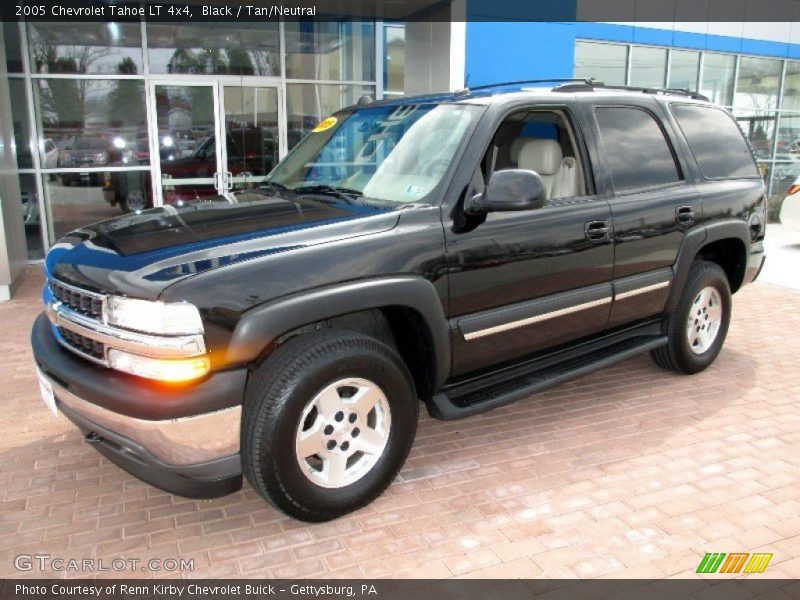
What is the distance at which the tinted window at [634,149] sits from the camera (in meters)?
4.34

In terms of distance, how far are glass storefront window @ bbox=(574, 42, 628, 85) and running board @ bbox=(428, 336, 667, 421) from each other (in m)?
10.1

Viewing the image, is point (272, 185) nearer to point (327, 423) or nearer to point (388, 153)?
point (388, 153)

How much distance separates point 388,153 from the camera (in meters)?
3.82

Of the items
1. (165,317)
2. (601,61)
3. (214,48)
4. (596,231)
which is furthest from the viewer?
(601,61)

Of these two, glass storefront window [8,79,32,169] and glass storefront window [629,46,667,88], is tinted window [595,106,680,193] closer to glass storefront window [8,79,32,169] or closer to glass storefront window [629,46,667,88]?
glass storefront window [8,79,32,169]

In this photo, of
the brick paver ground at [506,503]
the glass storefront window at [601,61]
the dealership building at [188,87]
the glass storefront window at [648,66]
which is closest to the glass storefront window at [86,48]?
the dealership building at [188,87]

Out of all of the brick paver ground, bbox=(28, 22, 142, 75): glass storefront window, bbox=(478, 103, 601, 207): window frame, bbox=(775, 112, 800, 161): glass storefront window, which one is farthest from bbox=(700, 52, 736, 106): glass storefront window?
bbox=(478, 103, 601, 207): window frame

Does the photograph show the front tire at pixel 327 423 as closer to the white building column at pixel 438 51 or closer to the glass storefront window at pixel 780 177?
the white building column at pixel 438 51

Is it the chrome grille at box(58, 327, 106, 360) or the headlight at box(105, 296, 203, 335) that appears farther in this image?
the chrome grille at box(58, 327, 106, 360)

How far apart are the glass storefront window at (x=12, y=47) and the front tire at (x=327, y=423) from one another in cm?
885

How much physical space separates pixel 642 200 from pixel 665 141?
646 millimetres

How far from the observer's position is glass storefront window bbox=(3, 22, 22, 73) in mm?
9359

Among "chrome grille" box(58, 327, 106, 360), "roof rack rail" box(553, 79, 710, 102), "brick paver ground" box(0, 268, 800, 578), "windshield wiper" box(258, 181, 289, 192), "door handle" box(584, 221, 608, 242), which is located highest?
"roof rack rail" box(553, 79, 710, 102)

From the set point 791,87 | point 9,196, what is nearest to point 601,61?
point 791,87
